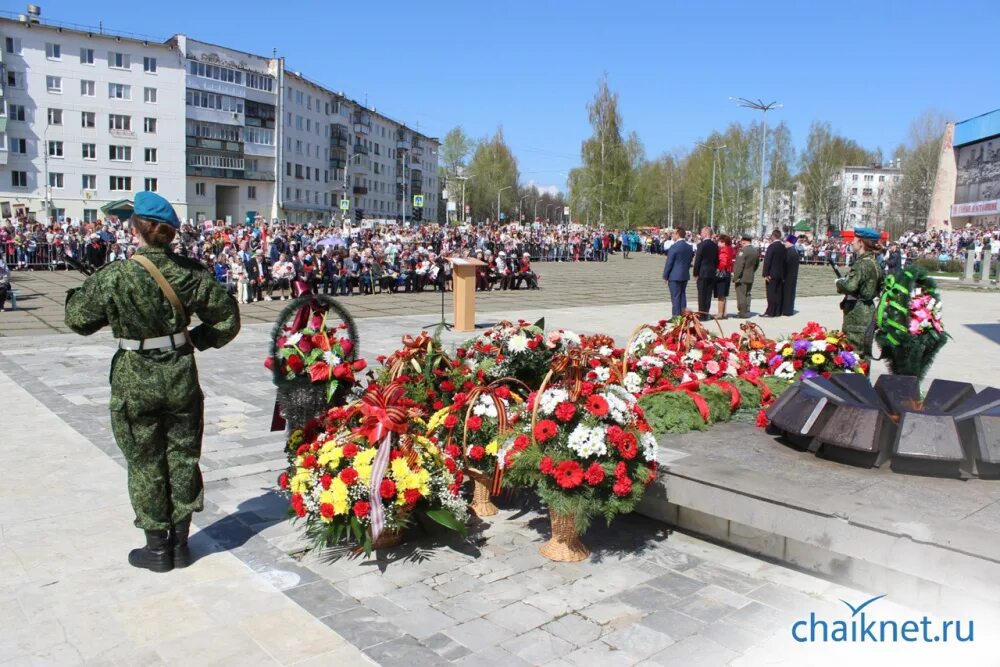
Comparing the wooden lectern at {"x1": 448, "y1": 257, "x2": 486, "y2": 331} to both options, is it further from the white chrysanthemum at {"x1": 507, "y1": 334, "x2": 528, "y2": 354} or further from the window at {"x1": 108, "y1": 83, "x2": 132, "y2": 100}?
the window at {"x1": 108, "y1": 83, "x2": 132, "y2": 100}

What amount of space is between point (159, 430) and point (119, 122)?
2642 inches

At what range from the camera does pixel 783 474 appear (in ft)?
16.6

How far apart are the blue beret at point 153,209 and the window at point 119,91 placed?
219 feet

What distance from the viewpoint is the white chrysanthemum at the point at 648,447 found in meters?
4.48

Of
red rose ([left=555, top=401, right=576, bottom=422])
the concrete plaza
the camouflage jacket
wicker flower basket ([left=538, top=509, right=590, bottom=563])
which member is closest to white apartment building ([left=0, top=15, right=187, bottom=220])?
the concrete plaza

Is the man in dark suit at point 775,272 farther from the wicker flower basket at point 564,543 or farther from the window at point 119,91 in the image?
the window at point 119,91

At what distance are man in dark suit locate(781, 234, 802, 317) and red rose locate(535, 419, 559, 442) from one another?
1369cm

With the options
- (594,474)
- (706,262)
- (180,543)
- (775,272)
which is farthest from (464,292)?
(594,474)

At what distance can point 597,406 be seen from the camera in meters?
4.42

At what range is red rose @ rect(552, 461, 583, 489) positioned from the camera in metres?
4.29

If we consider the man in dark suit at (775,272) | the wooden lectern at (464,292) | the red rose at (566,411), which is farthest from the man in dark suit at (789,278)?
the red rose at (566,411)

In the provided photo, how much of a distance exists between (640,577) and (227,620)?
220 cm

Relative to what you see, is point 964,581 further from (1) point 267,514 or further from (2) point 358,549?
(1) point 267,514

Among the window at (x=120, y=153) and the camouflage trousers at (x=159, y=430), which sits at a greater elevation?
the window at (x=120, y=153)
